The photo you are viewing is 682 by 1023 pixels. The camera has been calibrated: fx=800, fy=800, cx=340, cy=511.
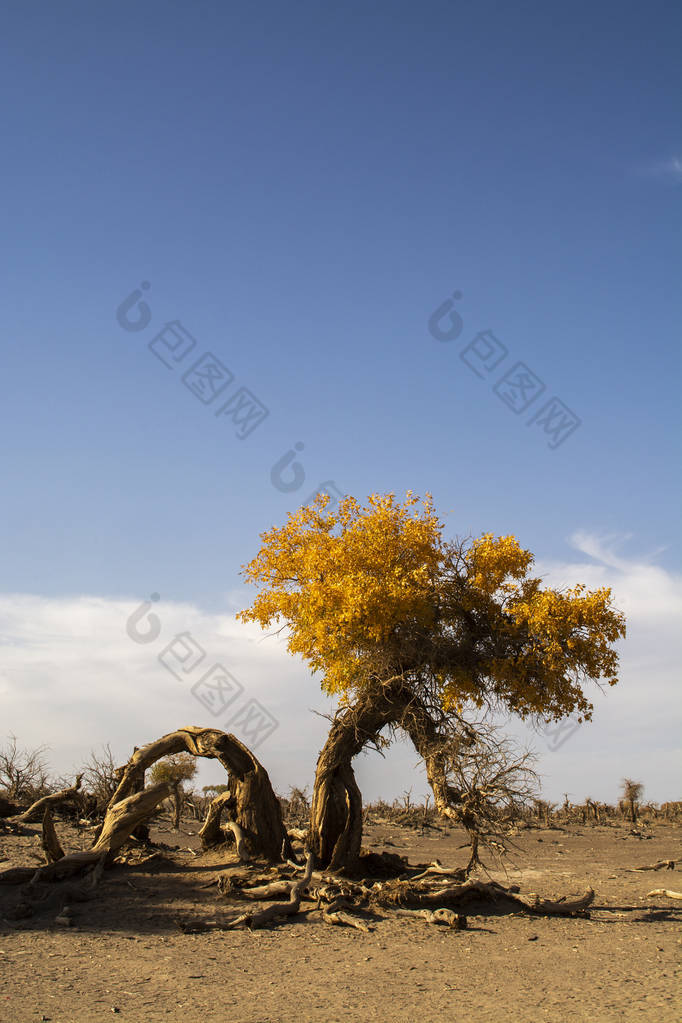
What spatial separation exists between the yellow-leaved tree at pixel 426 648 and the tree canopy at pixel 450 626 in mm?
25

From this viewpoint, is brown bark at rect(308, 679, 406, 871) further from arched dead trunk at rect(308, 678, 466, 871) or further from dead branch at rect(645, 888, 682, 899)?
dead branch at rect(645, 888, 682, 899)

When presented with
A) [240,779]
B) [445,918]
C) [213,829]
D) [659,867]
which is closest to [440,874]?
[445,918]

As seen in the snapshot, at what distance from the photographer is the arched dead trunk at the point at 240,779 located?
1611 cm

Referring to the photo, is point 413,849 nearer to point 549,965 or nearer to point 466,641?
point 466,641

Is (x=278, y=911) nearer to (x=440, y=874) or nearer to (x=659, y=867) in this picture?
(x=440, y=874)

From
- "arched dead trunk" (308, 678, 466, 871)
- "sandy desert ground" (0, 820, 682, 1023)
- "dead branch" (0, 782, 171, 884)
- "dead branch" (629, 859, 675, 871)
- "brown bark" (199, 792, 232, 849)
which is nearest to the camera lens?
"sandy desert ground" (0, 820, 682, 1023)

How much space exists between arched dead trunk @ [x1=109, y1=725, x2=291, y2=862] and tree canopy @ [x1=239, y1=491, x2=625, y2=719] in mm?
2363

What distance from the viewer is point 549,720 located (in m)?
16.8

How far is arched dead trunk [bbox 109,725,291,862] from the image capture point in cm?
1611

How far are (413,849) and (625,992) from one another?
1580cm

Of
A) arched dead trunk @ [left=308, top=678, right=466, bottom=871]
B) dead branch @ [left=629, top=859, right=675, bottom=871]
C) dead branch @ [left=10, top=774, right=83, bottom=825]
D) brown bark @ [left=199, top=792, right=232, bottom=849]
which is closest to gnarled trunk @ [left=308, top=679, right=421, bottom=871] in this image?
arched dead trunk @ [left=308, top=678, right=466, bottom=871]

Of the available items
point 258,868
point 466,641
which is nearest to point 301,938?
point 258,868

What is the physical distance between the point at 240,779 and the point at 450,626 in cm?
541

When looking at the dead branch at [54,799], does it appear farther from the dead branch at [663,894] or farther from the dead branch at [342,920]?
the dead branch at [663,894]
